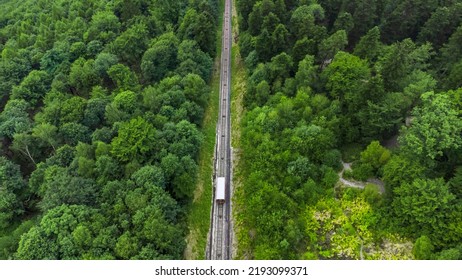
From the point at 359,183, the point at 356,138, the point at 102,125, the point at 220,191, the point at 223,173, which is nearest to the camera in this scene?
the point at 359,183

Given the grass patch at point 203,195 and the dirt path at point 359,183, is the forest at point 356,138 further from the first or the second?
the grass patch at point 203,195

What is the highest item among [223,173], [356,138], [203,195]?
[356,138]

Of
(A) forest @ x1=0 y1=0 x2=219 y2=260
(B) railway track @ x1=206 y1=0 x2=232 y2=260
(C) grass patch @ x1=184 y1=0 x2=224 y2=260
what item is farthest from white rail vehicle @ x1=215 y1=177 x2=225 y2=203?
(A) forest @ x1=0 y1=0 x2=219 y2=260

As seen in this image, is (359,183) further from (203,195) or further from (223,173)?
(203,195)

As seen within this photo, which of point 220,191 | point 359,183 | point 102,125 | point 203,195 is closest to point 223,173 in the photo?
point 220,191

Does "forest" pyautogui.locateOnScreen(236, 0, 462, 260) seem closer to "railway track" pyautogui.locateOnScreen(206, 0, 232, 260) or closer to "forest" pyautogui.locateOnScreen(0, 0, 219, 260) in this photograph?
"railway track" pyautogui.locateOnScreen(206, 0, 232, 260)

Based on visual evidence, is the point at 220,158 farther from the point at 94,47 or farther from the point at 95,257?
the point at 94,47
